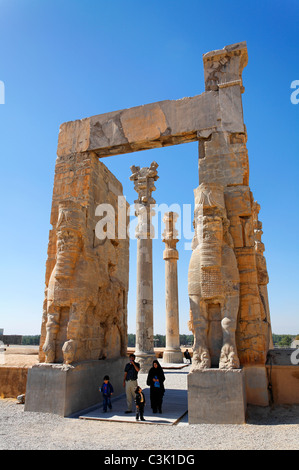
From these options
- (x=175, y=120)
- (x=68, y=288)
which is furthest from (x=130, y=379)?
(x=175, y=120)

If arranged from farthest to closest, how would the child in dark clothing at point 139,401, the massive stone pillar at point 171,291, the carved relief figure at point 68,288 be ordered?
1. the massive stone pillar at point 171,291
2. the carved relief figure at point 68,288
3. the child in dark clothing at point 139,401

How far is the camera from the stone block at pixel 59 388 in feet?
17.9

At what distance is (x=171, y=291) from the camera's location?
16.5 meters

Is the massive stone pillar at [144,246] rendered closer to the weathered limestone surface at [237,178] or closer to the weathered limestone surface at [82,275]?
the weathered limestone surface at [82,275]

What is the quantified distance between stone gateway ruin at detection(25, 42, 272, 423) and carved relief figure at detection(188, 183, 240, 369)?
0.02 m

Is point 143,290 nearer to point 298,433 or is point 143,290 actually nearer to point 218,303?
point 218,303

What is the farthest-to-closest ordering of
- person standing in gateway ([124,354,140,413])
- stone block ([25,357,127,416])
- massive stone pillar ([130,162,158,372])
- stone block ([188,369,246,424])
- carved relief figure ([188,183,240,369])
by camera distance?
massive stone pillar ([130,162,158,372]) < person standing in gateway ([124,354,140,413]) < stone block ([25,357,127,416]) < carved relief figure ([188,183,240,369]) < stone block ([188,369,246,424])

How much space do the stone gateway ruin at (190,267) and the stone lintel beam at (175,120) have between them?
0.02 metres

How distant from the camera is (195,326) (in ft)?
17.8

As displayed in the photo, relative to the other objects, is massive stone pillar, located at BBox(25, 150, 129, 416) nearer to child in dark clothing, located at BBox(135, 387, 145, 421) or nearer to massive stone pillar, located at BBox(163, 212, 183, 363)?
child in dark clothing, located at BBox(135, 387, 145, 421)

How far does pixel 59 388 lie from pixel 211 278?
2937mm

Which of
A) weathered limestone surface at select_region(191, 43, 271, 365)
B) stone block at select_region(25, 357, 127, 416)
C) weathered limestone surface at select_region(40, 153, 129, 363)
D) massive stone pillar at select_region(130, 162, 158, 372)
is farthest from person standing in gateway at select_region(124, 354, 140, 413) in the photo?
massive stone pillar at select_region(130, 162, 158, 372)

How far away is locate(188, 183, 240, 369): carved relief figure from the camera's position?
5258 millimetres

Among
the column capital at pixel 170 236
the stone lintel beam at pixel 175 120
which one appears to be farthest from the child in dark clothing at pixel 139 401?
the column capital at pixel 170 236
